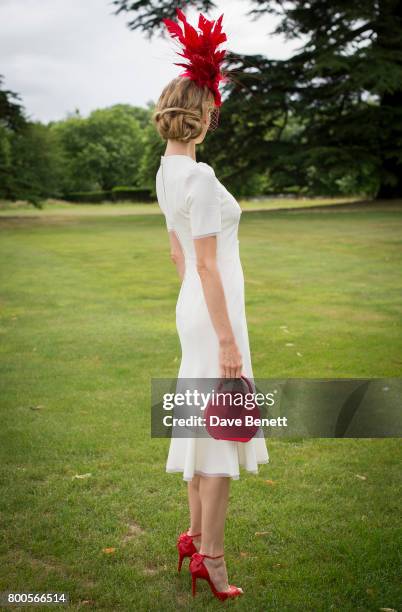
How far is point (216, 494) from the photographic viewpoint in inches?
117

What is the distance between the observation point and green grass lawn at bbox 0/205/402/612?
3.20 meters

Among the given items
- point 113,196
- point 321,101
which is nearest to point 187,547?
point 321,101

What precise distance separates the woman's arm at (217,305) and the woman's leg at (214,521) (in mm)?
496

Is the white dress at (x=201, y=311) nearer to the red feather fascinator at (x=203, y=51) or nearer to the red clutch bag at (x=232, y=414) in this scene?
the red clutch bag at (x=232, y=414)

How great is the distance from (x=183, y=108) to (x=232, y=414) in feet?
4.25

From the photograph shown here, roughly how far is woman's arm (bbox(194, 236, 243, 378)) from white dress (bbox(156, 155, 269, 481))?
0.25ft

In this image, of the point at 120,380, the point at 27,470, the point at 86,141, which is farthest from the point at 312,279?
the point at 86,141

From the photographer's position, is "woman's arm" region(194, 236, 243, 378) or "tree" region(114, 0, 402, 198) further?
"tree" region(114, 0, 402, 198)

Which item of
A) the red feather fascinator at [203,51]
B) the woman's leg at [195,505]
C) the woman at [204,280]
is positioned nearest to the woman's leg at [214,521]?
the woman at [204,280]

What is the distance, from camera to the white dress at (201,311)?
9.23 feet

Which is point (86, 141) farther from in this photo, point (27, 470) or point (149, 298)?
point (27, 470)

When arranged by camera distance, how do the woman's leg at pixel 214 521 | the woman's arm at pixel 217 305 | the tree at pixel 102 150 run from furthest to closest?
the tree at pixel 102 150 → the woman's leg at pixel 214 521 → the woman's arm at pixel 217 305

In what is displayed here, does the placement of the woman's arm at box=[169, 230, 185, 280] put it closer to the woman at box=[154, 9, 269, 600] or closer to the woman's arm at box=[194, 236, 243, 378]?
the woman at box=[154, 9, 269, 600]

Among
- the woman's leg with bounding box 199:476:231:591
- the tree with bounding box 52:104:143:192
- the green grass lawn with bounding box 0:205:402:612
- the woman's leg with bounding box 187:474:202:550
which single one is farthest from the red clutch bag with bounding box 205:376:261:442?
the tree with bounding box 52:104:143:192
